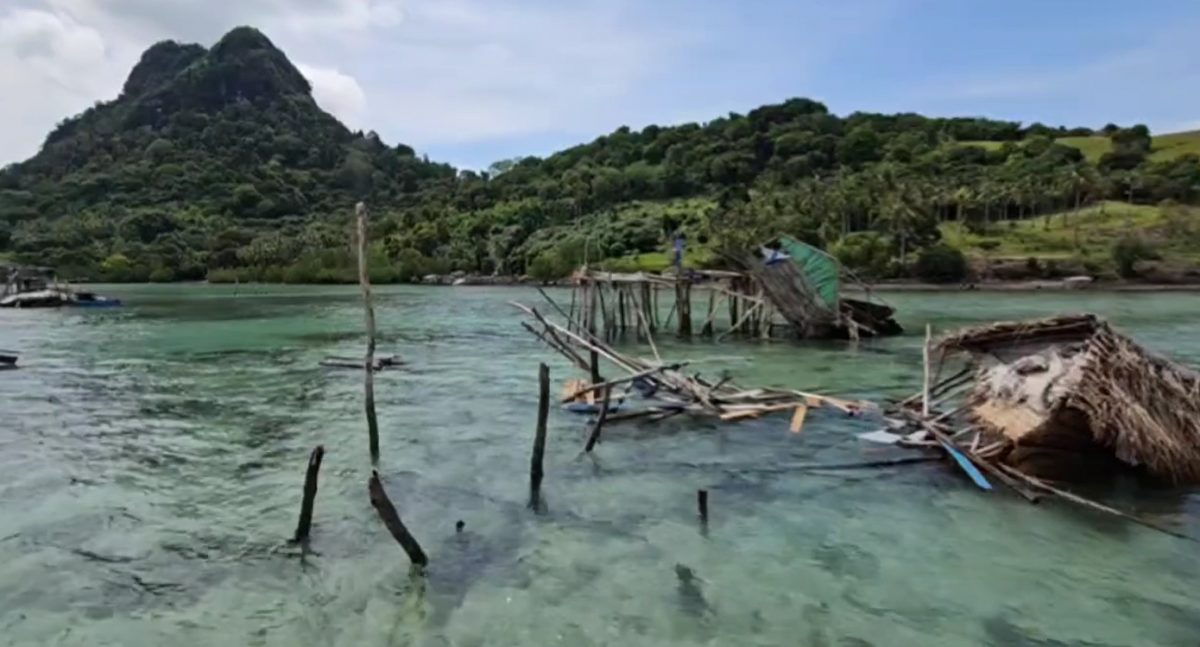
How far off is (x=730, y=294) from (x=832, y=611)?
25456 millimetres

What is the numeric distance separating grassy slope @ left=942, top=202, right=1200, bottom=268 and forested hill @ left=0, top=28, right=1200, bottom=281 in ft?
2.50

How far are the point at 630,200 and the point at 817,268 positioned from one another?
11134 centimetres

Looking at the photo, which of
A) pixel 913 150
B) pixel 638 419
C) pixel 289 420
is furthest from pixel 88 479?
pixel 913 150

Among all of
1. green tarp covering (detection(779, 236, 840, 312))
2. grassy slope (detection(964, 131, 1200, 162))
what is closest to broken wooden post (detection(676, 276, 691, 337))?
green tarp covering (detection(779, 236, 840, 312))

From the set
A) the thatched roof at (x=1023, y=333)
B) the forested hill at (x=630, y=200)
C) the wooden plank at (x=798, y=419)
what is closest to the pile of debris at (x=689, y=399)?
the wooden plank at (x=798, y=419)

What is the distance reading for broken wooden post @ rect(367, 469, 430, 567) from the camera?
Answer: 8.91 metres

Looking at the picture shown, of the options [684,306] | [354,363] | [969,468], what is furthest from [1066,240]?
[969,468]

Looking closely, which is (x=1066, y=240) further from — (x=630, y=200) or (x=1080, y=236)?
(x=630, y=200)

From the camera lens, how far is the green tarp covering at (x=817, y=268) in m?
32.3

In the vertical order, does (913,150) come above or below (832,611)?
above

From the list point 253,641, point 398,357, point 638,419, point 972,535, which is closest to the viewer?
point 253,641

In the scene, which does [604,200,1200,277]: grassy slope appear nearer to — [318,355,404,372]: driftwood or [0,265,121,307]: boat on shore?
[0,265,121,307]: boat on shore

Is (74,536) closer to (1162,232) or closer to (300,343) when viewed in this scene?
(300,343)

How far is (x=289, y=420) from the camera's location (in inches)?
769
